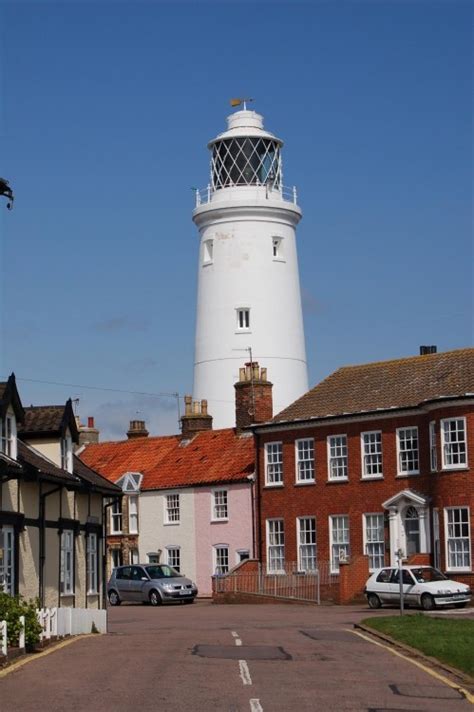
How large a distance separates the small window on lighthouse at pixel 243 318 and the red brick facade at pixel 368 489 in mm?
13413

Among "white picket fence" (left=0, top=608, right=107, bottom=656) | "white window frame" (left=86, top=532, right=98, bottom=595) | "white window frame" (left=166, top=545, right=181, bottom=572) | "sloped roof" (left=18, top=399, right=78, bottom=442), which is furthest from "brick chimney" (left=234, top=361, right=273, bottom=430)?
"white picket fence" (left=0, top=608, right=107, bottom=656)

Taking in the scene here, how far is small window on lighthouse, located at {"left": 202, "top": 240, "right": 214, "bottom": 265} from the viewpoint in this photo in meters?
72.9

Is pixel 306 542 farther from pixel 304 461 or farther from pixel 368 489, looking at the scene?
pixel 368 489

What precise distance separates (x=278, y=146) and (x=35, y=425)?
39103 mm

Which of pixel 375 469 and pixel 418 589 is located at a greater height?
pixel 375 469

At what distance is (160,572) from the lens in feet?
177

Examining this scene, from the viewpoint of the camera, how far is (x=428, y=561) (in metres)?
50.4

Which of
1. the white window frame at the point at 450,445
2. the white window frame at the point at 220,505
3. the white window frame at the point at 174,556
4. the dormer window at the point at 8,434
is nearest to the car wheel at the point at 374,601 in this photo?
the white window frame at the point at 450,445

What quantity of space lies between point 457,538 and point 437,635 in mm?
21673

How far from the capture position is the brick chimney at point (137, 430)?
244 feet

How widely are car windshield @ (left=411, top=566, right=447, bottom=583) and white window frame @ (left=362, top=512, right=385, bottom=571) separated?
7.69 m

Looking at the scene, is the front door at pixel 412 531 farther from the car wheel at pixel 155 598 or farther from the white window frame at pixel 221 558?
the white window frame at pixel 221 558

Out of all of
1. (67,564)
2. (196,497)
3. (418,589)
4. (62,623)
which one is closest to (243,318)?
(196,497)

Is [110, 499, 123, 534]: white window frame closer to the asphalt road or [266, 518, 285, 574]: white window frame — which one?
[266, 518, 285, 574]: white window frame
